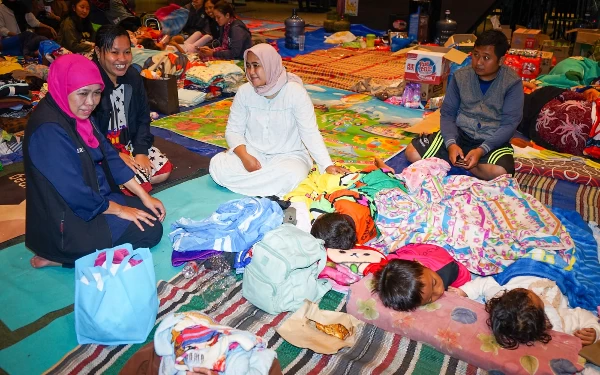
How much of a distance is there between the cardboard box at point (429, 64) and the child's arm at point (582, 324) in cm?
346

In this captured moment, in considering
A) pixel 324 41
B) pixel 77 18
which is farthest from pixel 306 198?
pixel 324 41

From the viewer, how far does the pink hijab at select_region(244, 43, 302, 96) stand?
3.18 metres

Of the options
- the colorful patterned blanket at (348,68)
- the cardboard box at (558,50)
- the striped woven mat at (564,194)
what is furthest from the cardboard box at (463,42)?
the striped woven mat at (564,194)

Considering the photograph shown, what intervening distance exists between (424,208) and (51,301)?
209cm

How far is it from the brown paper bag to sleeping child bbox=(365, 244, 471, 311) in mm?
208

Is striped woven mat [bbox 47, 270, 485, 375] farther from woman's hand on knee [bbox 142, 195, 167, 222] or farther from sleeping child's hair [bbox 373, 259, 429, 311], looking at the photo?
woman's hand on knee [bbox 142, 195, 167, 222]

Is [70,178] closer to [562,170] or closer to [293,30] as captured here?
[562,170]

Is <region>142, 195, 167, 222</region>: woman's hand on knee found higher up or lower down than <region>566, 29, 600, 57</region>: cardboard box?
lower down

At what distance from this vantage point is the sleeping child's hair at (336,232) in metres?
2.70

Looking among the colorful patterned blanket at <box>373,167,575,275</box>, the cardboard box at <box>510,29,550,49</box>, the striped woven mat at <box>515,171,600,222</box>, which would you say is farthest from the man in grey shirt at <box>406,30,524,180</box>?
the cardboard box at <box>510,29,550,49</box>

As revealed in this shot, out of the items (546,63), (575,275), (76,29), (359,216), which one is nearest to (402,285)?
(359,216)

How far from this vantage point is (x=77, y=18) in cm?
682

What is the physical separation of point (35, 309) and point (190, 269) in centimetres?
76

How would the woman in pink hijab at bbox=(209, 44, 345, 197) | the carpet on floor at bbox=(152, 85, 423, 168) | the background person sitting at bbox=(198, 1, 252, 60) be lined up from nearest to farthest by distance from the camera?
1. the woman in pink hijab at bbox=(209, 44, 345, 197)
2. the carpet on floor at bbox=(152, 85, 423, 168)
3. the background person sitting at bbox=(198, 1, 252, 60)
